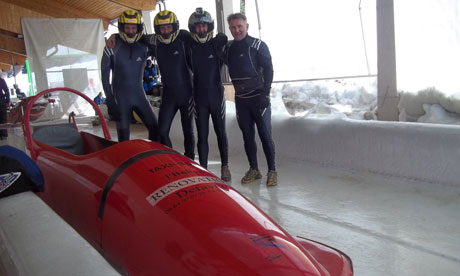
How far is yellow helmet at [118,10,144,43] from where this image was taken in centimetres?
324

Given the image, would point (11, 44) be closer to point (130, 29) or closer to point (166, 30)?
point (130, 29)

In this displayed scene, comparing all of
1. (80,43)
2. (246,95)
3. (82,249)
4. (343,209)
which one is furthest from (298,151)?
(80,43)

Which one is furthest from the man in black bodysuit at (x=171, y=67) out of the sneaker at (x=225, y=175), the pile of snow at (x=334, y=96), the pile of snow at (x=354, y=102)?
the pile of snow at (x=334, y=96)

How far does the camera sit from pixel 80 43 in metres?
10.5

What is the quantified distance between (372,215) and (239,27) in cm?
185

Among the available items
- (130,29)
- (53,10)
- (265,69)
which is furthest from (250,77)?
(53,10)

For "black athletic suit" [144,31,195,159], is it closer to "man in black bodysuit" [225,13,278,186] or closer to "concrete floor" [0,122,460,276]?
"man in black bodysuit" [225,13,278,186]

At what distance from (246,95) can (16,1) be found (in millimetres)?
12219

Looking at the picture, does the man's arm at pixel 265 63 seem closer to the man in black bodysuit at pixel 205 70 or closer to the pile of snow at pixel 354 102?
the man in black bodysuit at pixel 205 70

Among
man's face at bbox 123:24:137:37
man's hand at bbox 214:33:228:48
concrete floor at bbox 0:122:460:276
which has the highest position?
man's face at bbox 123:24:137:37

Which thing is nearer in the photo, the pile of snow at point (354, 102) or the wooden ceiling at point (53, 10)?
the pile of snow at point (354, 102)

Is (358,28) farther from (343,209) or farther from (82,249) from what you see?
(82,249)

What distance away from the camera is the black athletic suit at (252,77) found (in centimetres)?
321

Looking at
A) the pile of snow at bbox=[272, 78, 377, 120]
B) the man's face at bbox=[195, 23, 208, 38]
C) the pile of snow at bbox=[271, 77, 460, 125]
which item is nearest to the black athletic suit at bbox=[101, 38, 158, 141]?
the man's face at bbox=[195, 23, 208, 38]
